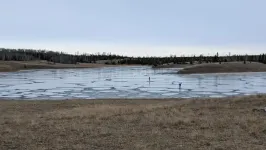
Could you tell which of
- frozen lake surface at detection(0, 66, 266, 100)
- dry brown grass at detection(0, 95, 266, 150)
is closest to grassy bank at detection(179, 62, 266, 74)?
frozen lake surface at detection(0, 66, 266, 100)

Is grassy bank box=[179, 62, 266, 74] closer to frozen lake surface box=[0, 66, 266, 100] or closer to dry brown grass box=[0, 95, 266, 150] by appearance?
frozen lake surface box=[0, 66, 266, 100]

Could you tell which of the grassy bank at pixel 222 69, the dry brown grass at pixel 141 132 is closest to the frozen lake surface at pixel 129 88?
the dry brown grass at pixel 141 132

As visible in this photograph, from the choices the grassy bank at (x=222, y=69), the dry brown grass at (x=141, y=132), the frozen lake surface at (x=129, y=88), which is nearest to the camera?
the dry brown grass at (x=141, y=132)

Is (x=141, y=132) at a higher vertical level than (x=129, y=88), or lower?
higher

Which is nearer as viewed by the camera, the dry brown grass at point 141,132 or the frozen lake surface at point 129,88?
the dry brown grass at point 141,132

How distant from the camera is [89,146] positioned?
30.2 ft

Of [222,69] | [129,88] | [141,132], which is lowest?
[129,88]

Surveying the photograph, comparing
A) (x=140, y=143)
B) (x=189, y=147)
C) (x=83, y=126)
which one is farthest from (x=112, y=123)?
(x=189, y=147)

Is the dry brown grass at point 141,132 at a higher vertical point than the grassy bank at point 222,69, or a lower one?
higher

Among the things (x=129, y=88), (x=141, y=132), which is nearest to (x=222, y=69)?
(x=129, y=88)

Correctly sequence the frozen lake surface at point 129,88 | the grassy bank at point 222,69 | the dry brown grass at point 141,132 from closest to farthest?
the dry brown grass at point 141,132
the frozen lake surface at point 129,88
the grassy bank at point 222,69

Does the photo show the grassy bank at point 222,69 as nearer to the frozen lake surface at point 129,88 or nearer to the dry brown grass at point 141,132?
the frozen lake surface at point 129,88

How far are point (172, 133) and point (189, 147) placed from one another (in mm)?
1831

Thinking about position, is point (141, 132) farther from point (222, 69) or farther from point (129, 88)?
point (222, 69)
